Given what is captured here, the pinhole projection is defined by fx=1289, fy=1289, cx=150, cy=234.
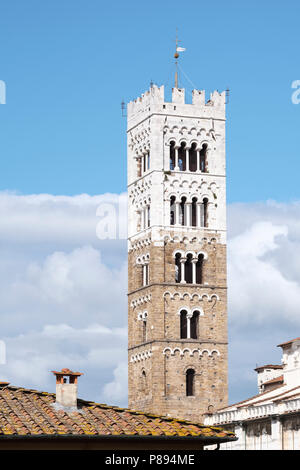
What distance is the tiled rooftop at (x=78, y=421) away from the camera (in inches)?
1280

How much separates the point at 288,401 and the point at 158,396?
68.0 feet

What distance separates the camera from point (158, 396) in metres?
87.4

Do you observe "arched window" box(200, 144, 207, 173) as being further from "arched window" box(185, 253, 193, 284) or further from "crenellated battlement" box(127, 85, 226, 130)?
"arched window" box(185, 253, 193, 284)

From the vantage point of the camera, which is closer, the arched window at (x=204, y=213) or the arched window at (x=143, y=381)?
the arched window at (x=143, y=381)

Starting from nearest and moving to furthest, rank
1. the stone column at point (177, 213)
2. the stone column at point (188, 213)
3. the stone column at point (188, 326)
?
the stone column at point (188, 326) → the stone column at point (177, 213) → the stone column at point (188, 213)

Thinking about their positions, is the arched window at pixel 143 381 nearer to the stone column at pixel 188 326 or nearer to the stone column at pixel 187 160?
the stone column at pixel 188 326

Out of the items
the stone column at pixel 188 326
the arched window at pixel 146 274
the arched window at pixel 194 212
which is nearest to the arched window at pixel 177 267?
the arched window at pixel 146 274

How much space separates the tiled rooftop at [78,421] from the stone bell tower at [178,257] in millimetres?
51661

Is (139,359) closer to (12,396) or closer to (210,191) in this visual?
(210,191)

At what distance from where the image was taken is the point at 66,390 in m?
35.7

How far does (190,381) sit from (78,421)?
184 ft

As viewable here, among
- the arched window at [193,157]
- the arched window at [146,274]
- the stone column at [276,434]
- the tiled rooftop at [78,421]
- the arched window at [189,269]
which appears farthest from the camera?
the arched window at [193,157]

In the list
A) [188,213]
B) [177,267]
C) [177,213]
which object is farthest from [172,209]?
[177,267]

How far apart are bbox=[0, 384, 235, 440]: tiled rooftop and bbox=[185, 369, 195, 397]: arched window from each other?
52827 millimetres
